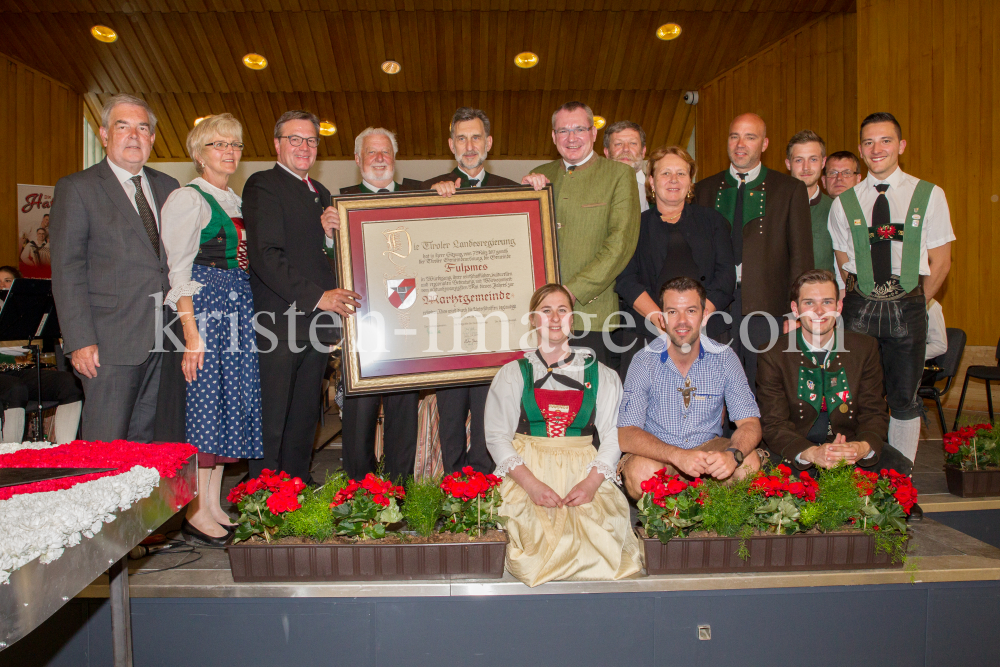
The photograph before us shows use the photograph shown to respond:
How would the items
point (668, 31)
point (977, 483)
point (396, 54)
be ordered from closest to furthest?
point (977, 483) < point (668, 31) < point (396, 54)

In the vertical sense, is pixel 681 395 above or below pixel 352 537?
above

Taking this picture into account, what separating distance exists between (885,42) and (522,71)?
4333 millimetres

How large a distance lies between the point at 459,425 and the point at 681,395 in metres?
1.01

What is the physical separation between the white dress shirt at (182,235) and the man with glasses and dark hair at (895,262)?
9.97 ft

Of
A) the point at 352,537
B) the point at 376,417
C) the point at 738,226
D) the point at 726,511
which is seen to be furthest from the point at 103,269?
the point at 738,226

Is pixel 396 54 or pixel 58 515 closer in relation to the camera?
pixel 58 515

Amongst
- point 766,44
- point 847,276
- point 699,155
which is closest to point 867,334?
point 847,276

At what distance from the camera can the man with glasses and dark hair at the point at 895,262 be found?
336 centimetres

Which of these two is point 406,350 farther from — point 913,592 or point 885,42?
point 885,42

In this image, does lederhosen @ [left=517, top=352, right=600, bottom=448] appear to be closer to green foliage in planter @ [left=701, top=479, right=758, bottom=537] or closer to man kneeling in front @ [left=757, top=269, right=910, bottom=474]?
green foliage in planter @ [left=701, top=479, right=758, bottom=537]

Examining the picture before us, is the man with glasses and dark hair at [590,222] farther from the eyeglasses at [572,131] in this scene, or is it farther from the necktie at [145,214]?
the necktie at [145,214]

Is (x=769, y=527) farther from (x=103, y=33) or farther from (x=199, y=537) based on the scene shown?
(x=103, y=33)

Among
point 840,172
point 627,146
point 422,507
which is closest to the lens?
point 422,507

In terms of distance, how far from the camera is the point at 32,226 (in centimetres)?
891
